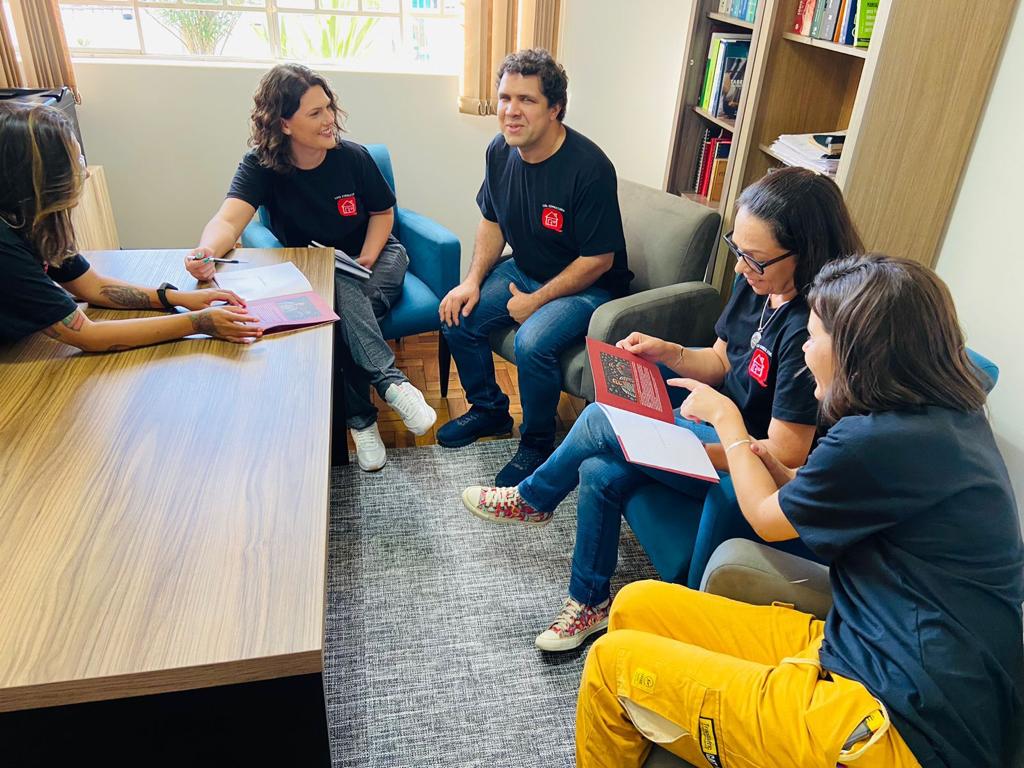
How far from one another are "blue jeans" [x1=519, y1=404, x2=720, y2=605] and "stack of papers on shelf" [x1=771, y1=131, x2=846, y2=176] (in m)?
0.91

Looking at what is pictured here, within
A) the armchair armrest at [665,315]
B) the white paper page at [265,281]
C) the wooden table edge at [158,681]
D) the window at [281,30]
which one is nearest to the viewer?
the wooden table edge at [158,681]

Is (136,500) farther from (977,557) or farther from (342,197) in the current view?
(342,197)

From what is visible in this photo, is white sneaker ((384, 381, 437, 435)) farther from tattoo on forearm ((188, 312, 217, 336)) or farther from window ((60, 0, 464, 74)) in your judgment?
window ((60, 0, 464, 74))

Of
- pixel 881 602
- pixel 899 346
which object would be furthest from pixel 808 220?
pixel 881 602

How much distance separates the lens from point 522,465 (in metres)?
2.35

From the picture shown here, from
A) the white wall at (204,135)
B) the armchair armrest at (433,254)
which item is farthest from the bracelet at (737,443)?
the white wall at (204,135)

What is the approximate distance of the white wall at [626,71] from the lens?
3.08m

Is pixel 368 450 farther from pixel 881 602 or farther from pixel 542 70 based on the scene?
pixel 881 602

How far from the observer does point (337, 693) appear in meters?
1.65

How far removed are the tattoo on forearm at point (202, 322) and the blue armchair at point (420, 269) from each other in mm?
834

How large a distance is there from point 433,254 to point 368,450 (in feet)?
2.37

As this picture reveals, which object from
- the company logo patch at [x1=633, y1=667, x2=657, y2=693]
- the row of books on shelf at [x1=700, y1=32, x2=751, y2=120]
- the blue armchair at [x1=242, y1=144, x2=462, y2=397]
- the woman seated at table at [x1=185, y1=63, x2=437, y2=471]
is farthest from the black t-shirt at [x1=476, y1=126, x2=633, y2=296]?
the company logo patch at [x1=633, y1=667, x2=657, y2=693]

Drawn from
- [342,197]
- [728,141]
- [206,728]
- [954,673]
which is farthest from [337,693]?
[728,141]

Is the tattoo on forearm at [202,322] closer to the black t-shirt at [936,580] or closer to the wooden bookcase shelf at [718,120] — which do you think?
the black t-shirt at [936,580]
